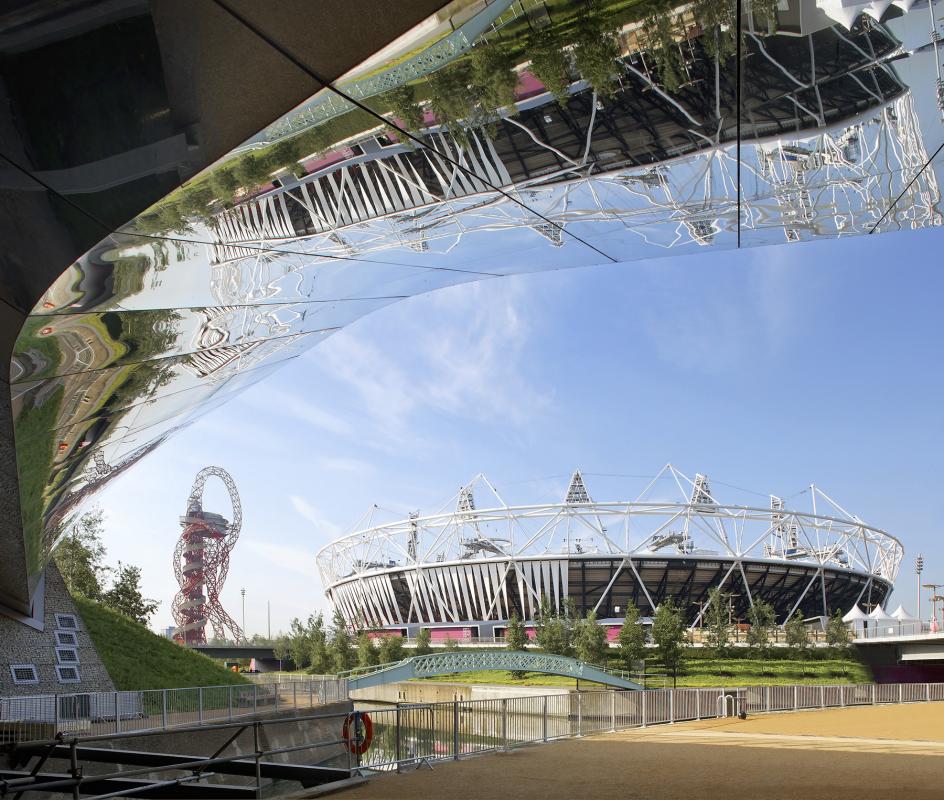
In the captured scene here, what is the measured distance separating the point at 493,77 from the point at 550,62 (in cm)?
35

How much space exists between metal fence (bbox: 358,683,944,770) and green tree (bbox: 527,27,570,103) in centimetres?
913

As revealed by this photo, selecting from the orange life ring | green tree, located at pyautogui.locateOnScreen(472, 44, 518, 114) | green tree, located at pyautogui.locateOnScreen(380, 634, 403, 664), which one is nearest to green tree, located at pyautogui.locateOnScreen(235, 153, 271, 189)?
green tree, located at pyautogui.locateOnScreen(472, 44, 518, 114)

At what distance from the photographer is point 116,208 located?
5.83 meters

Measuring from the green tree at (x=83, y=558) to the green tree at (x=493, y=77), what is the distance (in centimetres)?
5270

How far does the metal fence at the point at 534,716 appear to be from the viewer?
1274cm

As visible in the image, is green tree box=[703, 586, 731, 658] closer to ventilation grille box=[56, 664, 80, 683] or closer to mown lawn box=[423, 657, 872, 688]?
mown lawn box=[423, 657, 872, 688]

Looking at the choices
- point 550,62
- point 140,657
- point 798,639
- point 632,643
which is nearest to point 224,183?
point 550,62

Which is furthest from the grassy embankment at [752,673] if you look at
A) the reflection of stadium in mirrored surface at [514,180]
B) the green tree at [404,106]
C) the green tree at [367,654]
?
the green tree at [404,106]

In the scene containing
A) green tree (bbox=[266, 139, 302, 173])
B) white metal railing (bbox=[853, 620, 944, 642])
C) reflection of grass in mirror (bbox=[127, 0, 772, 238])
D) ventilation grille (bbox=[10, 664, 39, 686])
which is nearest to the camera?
reflection of grass in mirror (bbox=[127, 0, 772, 238])

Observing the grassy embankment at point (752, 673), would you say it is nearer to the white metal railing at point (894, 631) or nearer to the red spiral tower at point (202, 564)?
the white metal railing at point (894, 631)

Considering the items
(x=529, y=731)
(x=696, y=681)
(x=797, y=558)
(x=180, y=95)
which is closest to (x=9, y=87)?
(x=180, y=95)

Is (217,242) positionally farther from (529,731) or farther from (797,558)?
(797,558)

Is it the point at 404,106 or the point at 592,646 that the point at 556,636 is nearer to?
the point at 592,646

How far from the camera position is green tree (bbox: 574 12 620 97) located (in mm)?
4930
